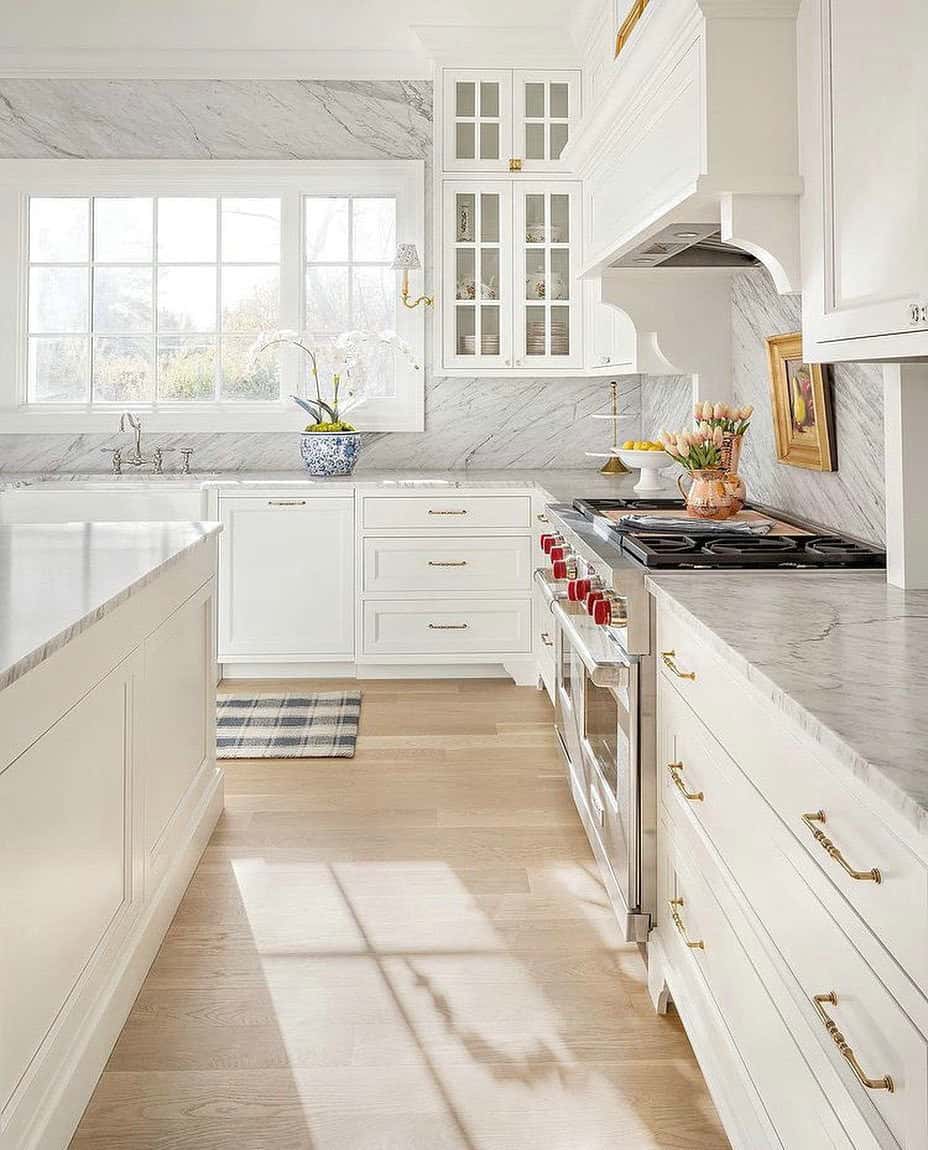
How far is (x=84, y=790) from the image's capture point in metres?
1.94

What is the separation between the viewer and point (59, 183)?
5.17m

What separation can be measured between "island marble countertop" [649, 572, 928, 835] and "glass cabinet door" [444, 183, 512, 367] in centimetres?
295

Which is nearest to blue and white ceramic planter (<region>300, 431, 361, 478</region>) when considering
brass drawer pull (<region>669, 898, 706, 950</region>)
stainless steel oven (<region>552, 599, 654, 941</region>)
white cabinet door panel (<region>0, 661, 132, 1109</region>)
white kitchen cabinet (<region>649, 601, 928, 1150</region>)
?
stainless steel oven (<region>552, 599, 654, 941</region>)

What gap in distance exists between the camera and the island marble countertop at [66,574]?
1.69m

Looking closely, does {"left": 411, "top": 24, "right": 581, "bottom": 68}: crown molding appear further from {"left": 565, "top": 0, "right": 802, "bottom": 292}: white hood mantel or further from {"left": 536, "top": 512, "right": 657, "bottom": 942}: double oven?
{"left": 536, "top": 512, "right": 657, "bottom": 942}: double oven

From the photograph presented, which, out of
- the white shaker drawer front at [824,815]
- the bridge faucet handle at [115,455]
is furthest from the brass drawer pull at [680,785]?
the bridge faucet handle at [115,455]

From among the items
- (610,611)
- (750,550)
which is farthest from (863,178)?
(610,611)

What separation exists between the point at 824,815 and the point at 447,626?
358 cm

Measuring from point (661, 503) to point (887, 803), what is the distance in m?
2.54

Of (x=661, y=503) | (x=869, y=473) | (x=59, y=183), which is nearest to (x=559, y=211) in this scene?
(x=661, y=503)

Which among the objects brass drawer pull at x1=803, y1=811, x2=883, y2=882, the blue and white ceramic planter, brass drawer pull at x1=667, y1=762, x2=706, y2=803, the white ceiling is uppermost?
the white ceiling

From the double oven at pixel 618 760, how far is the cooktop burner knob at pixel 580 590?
0.03 meters

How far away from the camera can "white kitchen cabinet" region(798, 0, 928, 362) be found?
5.23ft

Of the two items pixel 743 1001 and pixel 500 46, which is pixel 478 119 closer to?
pixel 500 46
